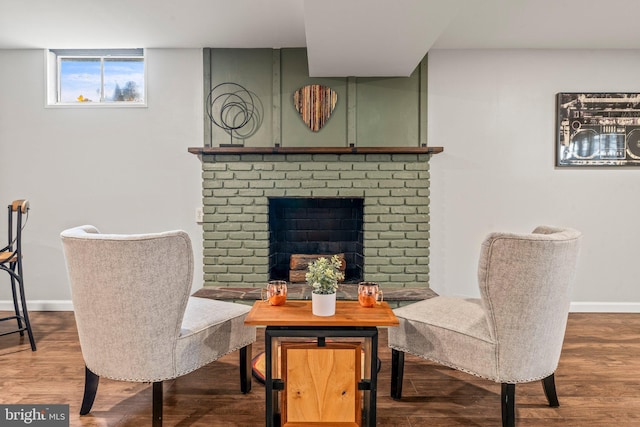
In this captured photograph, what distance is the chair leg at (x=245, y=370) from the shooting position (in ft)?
6.78

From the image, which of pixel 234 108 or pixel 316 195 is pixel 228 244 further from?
pixel 234 108

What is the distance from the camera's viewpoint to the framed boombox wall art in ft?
11.3

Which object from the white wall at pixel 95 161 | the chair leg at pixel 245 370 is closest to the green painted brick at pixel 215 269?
the white wall at pixel 95 161

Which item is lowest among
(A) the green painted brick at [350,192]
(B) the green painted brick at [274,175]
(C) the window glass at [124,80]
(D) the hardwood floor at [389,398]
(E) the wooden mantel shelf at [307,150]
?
(D) the hardwood floor at [389,398]

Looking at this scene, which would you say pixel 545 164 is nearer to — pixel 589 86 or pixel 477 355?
pixel 589 86

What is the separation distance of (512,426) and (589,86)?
3.08 meters

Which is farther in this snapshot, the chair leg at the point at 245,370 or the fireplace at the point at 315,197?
the fireplace at the point at 315,197

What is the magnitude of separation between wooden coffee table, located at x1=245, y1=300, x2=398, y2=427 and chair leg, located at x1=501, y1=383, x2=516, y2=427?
57 centimetres

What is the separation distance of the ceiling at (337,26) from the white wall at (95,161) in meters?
0.29

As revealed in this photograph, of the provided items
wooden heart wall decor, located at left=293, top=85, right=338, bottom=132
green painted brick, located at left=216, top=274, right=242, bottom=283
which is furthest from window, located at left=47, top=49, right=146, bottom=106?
green painted brick, located at left=216, top=274, right=242, bottom=283

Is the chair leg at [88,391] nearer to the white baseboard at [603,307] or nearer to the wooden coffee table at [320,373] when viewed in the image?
the wooden coffee table at [320,373]

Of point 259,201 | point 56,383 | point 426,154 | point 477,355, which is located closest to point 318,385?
point 477,355

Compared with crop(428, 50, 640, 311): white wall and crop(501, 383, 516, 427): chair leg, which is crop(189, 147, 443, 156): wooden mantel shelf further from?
crop(501, 383, 516, 427): chair leg

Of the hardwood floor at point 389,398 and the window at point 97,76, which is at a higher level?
the window at point 97,76
